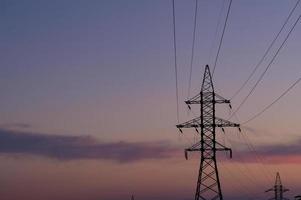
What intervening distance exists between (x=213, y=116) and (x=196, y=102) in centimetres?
296

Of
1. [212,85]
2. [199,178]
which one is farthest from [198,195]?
[212,85]

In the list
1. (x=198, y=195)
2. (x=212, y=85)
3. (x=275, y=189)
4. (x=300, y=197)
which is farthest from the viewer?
→ (x=275, y=189)

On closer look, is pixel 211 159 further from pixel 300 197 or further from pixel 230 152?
pixel 300 197

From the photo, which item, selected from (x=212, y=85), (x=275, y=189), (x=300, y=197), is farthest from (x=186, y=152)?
(x=275, y=189)

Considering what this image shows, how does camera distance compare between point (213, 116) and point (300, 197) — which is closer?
point (213, 116)

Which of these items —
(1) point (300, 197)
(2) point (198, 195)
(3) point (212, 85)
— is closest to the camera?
(2) point (198, 195)

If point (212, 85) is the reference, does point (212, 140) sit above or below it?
below

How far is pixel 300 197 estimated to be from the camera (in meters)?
97.3

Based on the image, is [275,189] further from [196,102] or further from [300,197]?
[196,102]

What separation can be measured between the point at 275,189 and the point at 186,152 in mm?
70984

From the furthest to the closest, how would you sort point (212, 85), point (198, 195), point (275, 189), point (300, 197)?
Answer: point (275, 189)
point (300, 197)
point (212, 85)
point (198, 195)

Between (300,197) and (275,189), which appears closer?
(300,197)

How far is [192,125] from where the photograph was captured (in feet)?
260

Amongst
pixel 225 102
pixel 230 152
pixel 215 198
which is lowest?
pixel 215 198
